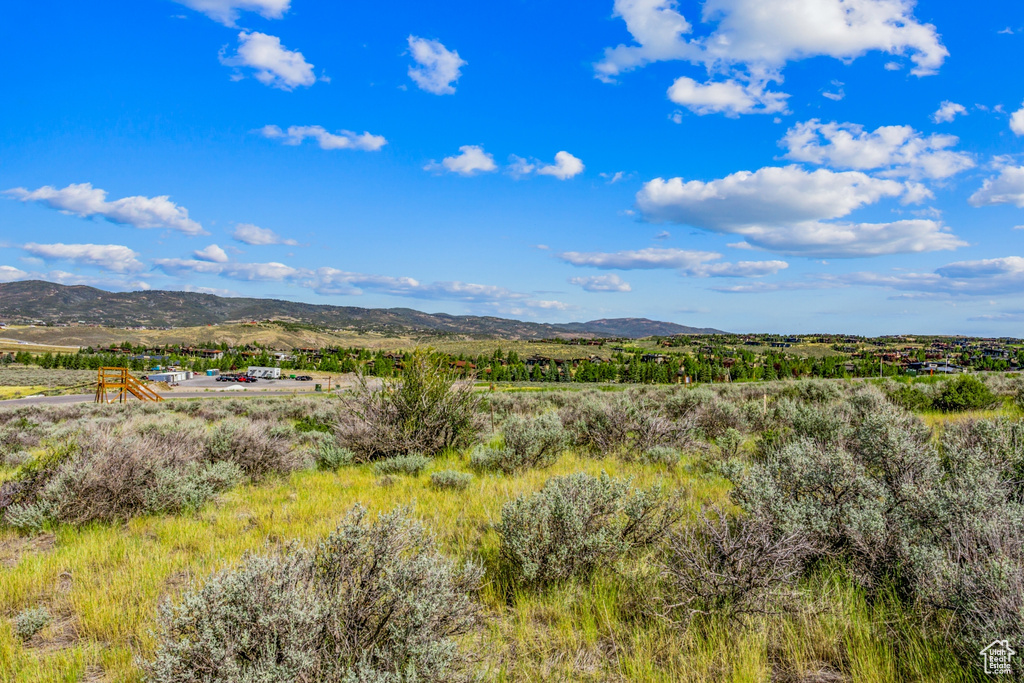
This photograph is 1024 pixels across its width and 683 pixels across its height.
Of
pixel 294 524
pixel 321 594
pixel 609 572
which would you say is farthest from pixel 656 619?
pixel 294 524

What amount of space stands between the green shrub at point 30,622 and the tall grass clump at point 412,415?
20.9ft

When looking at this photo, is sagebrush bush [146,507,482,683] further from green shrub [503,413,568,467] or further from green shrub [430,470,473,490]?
green shrub [503,413,568,467]

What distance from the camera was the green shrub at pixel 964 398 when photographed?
14.4 meters

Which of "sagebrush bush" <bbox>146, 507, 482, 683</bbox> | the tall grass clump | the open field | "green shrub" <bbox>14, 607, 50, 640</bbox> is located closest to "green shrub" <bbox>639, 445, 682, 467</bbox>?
the open field

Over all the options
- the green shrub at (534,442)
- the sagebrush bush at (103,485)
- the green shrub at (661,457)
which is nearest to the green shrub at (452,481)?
the green shrub at (534,442)

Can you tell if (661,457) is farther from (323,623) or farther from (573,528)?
(323,623)

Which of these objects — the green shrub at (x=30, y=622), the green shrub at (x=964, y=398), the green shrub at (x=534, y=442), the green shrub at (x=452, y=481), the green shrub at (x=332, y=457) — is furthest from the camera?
the green shrub at (x=964, y=398)

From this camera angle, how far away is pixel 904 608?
3230 mm

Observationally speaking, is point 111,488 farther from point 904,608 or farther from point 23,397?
point 23,397

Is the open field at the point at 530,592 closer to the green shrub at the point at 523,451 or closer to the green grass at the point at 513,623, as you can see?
the green grass at the point at 513,623

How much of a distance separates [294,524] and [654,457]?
574 cm

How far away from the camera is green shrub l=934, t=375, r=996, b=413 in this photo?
47.2 feet

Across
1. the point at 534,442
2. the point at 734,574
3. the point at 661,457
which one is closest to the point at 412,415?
the point at 534,442

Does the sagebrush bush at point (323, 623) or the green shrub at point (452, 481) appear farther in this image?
the green shrub at point (452, 481)
